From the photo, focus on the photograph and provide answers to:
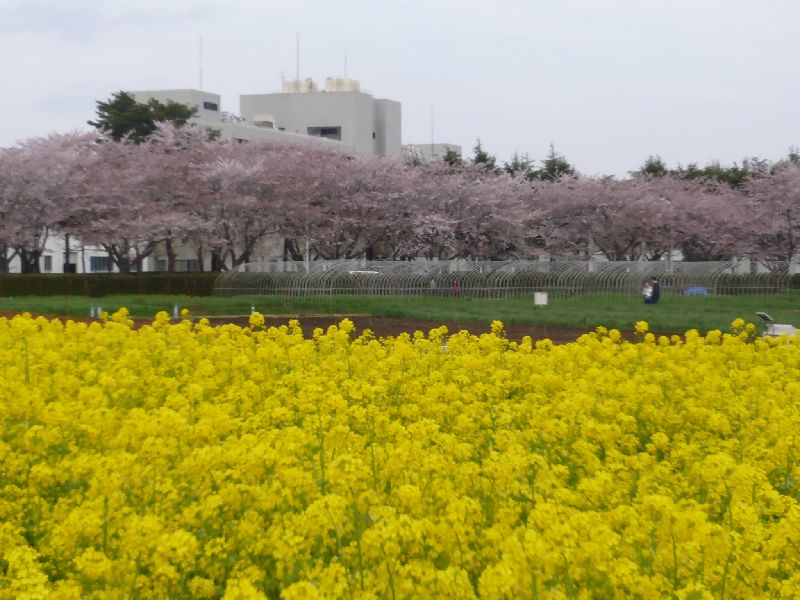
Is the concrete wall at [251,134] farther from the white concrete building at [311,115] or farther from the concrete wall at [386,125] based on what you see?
the concrete wall at [386,125]

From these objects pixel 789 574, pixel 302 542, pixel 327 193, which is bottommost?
pixel 789 574

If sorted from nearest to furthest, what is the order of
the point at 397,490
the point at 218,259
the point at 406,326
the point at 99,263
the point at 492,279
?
the point at 397,490 → the point at 406,326 → the point at 492,279 → the point at 218,259 → the point at 99,263

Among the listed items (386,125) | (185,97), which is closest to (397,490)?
(185,97)

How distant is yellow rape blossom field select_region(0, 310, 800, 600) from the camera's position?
11.3 ft

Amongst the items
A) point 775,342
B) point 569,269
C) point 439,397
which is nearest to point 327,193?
point 569,269

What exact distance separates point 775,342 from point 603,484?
7195mm

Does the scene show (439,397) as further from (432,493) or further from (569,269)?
(569,269)

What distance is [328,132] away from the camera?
75500 mm

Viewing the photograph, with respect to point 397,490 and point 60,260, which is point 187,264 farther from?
point 397,490

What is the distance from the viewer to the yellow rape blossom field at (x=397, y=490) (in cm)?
343

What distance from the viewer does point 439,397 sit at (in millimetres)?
6770

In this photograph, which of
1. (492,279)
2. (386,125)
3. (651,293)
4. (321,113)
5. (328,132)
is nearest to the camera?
(651,293)

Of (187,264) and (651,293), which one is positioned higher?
(187,264)

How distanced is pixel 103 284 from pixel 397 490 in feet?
114
